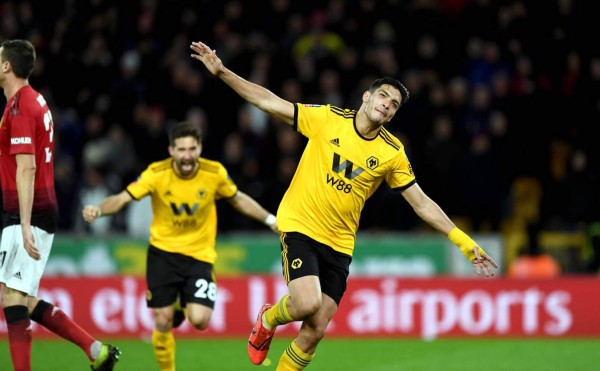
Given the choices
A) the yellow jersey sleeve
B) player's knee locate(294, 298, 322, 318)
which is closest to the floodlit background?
player's knee locate(294, 298, 322, 318)

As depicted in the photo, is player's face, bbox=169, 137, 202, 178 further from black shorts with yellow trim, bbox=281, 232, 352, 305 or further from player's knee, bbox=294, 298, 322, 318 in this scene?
player's knee, bbox=294, 298, 322, 318

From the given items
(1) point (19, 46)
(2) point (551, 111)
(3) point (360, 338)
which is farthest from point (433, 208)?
(2) point (551, 111)

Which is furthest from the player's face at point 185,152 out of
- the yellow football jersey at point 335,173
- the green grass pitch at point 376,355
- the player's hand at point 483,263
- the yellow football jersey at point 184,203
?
the player's hand at point 483,263

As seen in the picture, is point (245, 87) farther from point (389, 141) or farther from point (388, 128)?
point (388, 128)

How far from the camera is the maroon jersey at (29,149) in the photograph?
754 centimetres

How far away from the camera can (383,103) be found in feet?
25.6

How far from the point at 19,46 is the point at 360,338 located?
20.9 feet

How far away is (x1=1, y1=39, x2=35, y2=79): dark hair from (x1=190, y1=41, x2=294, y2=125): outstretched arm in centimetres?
117

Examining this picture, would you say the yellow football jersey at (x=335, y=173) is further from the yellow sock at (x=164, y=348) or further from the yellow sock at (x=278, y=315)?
the yellow sock at (x=164, y=348)

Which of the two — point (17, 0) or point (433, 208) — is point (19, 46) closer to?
point (433, 208)

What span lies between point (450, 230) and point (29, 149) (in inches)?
120

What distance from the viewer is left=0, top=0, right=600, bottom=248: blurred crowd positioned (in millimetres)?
14586

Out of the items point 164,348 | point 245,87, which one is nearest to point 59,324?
point 164,348

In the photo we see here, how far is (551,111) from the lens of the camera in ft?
48.8
